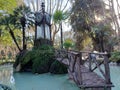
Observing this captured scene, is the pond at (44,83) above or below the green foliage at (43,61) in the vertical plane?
below

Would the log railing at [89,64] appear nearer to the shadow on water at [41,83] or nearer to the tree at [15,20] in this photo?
the shadow on water at [41,83]

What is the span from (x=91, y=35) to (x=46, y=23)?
9.39m

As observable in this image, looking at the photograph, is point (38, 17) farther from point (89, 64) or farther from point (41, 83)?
point (89, 64)

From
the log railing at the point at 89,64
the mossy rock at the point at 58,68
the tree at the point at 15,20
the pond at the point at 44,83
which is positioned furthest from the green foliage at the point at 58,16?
the log railing at the point at 89,64

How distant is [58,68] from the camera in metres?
15.8

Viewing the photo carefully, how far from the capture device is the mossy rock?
51.7ft

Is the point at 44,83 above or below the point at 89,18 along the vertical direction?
below

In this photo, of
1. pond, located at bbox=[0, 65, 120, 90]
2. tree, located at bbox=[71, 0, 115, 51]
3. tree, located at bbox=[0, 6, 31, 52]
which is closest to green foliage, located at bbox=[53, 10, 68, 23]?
tree, located at bbox=[0, 6, 31, 52]

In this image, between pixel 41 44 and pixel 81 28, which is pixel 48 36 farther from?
pixel 81 28

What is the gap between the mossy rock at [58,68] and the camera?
51.7ft

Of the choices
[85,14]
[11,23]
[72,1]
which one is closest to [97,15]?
[85,14]

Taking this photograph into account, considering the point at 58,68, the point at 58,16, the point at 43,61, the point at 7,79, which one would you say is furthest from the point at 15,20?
the point at 7,79

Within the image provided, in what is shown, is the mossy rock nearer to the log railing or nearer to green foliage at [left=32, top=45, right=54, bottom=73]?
green foliage at [left=32, top=45, right=54, bottom=73]

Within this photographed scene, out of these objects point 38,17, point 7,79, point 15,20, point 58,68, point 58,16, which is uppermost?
point 58,16
